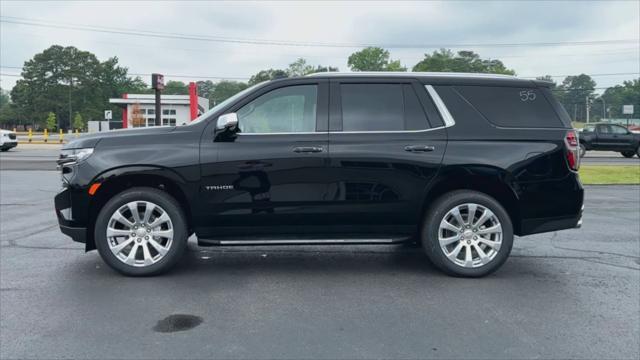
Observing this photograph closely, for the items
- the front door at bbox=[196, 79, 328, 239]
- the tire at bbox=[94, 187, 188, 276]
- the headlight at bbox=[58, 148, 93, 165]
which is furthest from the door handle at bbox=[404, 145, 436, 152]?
the headlight at bbox=[58, 148, 93, 165]

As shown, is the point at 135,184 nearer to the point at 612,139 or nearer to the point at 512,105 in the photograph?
the point at 512,105

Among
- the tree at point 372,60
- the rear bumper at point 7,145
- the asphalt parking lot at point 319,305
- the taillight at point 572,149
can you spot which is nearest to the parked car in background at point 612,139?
the asphalt parking lot at point 319,305

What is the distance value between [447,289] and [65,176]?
3736 mm

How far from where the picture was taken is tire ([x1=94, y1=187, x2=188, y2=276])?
16.9 feet

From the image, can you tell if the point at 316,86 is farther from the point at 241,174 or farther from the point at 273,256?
the point at 273,256

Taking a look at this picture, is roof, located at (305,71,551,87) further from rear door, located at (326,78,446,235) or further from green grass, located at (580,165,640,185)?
green grass, located at (580,165,640,185)

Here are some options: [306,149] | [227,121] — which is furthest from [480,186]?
[227,121]

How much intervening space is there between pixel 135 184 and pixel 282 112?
1.60m

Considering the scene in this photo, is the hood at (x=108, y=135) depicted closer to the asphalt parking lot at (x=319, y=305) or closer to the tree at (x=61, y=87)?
the asphalt parking lot at (x=319, y=305)

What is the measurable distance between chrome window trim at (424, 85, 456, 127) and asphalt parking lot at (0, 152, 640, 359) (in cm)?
151

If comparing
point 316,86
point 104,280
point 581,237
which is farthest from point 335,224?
point 581,237

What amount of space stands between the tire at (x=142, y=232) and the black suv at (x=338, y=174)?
0.04ft

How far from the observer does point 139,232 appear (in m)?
5.20

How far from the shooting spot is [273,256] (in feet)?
20.3
